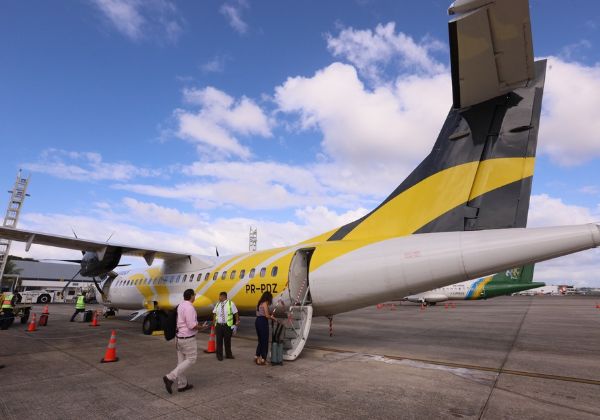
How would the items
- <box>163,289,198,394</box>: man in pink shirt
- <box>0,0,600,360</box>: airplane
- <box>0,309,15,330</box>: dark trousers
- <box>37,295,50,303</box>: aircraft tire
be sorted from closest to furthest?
1. <box>0,0,600,360</box>: airplane
2. <box>163,289,198,394</box>: man in pink shirt
3. <box>0,309,15,330</box>: dark trousers
4. <box>37,295,50,303</box>: aircraft tire

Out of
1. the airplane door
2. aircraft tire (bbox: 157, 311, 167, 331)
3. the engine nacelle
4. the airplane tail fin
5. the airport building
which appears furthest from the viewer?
the airport building

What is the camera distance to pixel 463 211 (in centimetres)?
664

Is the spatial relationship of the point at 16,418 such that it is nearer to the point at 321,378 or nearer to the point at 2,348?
the point at 321,378

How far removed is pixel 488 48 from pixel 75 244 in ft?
48.9

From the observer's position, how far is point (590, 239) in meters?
5.04

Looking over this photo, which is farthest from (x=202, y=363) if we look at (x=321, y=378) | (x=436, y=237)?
(x=436, y=237)

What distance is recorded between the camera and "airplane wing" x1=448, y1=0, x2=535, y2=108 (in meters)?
3.95

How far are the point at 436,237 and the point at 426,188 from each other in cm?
130

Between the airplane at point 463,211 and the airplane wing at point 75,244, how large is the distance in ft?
21.8

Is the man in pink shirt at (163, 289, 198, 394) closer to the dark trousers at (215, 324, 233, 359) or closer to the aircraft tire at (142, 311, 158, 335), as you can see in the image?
the dark trousers at (215, 324, 233, 359)

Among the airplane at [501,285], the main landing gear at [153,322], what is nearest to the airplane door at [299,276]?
the main landing gear at [153,322]

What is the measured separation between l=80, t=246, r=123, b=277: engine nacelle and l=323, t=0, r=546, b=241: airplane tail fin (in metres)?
10.8

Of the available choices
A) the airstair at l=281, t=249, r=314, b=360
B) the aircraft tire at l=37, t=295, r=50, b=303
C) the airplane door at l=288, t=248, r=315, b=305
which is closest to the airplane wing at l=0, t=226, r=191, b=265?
the airplane door at l=288, t=248, r=315, b=305

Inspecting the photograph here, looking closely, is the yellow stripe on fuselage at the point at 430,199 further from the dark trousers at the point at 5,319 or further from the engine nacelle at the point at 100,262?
the dark trousers at the point at 5,319
